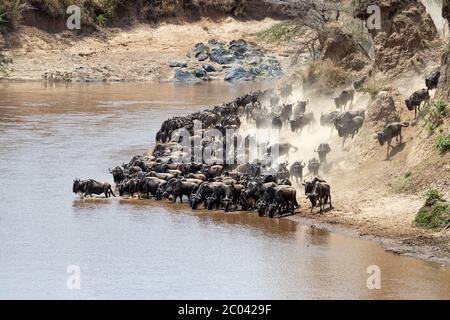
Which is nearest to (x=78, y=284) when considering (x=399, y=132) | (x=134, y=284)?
(x=134, y=284)

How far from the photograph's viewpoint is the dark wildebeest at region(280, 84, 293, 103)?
38.6 metres

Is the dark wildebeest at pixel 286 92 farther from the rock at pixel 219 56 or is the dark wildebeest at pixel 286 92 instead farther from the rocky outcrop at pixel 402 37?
the rock at pixel 219 56

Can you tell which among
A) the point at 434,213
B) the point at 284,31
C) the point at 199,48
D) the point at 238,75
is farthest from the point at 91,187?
the point at 199,48

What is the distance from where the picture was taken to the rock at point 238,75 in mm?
69875

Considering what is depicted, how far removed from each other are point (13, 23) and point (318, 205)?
165 ft

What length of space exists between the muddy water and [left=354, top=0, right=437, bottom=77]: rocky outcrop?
841 centimetres

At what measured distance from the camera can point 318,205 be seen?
24484mm

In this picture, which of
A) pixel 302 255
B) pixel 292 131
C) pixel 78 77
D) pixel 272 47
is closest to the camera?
pixel 302 255

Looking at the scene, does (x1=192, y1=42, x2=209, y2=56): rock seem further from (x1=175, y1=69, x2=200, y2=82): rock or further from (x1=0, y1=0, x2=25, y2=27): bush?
(x1=0, y1=0, x2=25, y2=27): bush

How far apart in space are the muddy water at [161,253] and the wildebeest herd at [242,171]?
56 cm

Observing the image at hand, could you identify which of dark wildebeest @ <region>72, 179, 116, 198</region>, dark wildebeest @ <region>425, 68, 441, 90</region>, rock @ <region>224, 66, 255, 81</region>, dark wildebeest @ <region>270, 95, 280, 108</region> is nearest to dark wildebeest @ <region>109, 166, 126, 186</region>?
dark wildebeest @ <region>72, 179, 116, 198</region>

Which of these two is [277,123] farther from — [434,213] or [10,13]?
[10,13]

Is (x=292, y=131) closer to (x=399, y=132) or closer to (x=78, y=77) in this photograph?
(x=399, y=132)

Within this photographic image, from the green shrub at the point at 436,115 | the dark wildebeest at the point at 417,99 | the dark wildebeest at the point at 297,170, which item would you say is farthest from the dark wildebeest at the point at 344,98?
the green shrub at the point at 436,115
